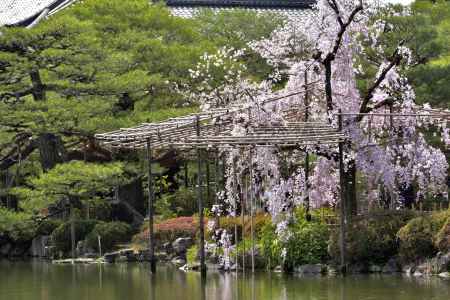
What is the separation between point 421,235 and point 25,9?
46.7 ft

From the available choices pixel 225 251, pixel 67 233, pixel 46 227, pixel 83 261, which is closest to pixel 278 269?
pixel 225 251

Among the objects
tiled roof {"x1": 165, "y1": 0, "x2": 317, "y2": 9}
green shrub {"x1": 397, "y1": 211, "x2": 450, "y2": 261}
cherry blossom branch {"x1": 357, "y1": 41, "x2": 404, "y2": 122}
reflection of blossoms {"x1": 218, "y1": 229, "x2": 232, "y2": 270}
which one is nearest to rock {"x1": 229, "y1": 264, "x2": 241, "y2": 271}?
reflection of blossoms {"x1": 218, "y1": 229, "x2": 232, "y2": 270}

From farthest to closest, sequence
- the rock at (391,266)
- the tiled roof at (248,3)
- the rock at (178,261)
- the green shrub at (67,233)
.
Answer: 1. the tiled roof at (248,3)
2. the green shrub at (67,233)
3. the rock at (178,261)
4. the rock at (391,266)

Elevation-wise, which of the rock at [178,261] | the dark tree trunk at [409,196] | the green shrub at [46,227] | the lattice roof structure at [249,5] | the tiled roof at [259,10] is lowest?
the rock at [178,261]

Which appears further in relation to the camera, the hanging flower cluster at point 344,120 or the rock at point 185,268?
the rock at point 185,268

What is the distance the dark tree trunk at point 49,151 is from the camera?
27.3 meters

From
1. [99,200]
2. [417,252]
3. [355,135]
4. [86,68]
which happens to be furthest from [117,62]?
[417,252]

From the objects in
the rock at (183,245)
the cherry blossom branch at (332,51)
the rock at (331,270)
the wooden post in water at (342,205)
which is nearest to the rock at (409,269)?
the wooden post in water at (342,205)

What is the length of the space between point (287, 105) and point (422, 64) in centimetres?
557

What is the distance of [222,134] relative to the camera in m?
20.3

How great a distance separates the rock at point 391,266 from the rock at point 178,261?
Answer: 4894 mm

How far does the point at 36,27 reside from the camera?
26.0 meters

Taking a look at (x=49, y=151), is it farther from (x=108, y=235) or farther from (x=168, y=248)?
(x=168, y=248)

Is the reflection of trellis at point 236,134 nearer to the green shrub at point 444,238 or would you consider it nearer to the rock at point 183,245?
the green shrub at point 444,238
